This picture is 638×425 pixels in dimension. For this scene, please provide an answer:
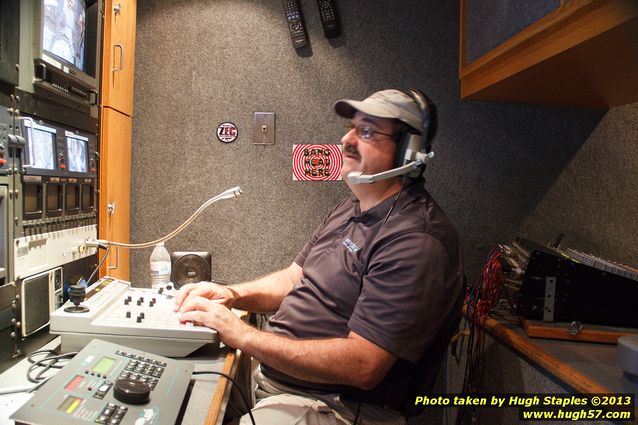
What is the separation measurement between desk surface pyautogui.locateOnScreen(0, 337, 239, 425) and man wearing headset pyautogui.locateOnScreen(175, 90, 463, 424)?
63 millimetres

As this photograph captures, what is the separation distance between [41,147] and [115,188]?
2.09 ft

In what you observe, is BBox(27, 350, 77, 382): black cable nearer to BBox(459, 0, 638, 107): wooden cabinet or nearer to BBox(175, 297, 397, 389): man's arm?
BBox(175, 297, 397, 389): man's arm

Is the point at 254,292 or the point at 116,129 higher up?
the point at 116,129

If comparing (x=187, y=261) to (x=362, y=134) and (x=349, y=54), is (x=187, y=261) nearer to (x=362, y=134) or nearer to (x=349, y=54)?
(x=362, y=134)

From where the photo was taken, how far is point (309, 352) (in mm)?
1088

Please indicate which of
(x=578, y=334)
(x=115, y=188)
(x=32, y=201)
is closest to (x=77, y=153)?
(x=32, y=201)

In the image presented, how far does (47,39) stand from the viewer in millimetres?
1116

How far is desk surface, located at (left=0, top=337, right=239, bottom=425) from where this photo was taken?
811mm

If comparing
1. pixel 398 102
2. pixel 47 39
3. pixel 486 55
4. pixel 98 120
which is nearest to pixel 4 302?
pixel 47 39

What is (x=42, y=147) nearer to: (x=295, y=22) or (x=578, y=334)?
(x=295, y=22)

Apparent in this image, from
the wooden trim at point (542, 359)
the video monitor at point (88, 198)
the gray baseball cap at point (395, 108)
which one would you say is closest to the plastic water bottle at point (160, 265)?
the video monitor at point (88, 198)

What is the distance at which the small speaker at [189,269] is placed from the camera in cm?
184

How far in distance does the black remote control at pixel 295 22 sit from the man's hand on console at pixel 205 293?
1153 mm

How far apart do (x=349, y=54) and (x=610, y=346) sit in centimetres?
146
